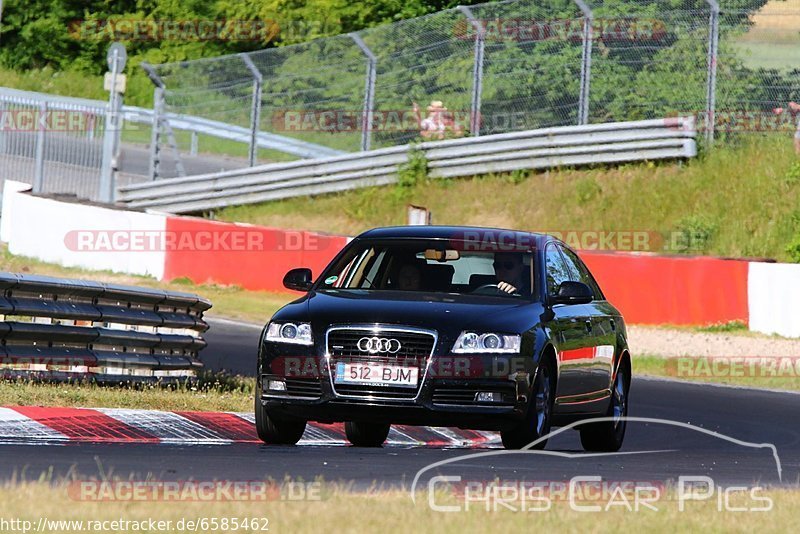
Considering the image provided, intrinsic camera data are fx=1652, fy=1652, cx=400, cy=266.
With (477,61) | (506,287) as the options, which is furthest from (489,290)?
(477,61)

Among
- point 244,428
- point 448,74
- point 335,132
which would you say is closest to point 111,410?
point 244,428

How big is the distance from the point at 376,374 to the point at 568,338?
160 cm

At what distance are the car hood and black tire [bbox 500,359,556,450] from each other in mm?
355

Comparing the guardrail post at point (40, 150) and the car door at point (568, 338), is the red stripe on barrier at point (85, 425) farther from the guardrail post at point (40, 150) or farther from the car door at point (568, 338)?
the guardrail post at point (40, 150)

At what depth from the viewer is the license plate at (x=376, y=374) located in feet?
32.1

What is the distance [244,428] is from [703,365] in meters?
9.74

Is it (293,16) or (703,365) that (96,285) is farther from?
(293,16)

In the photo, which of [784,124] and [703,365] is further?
[784,124]

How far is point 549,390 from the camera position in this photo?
10.4m

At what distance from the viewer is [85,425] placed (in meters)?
10.7

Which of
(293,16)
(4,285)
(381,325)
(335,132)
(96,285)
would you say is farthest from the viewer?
(293,16)

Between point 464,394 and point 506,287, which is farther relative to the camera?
point 506,287

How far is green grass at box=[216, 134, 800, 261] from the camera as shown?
25.7 metres

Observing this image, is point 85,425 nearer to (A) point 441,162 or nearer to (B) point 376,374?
(B) point 376,374
